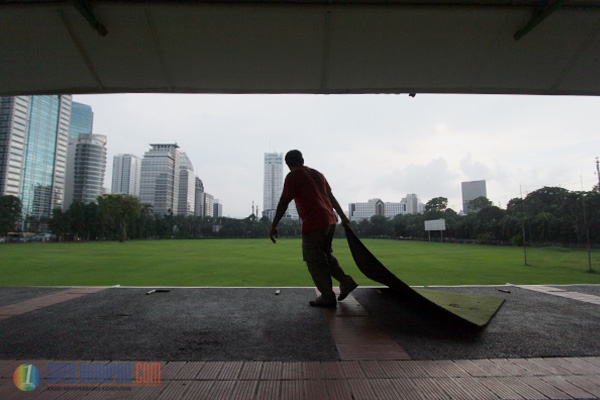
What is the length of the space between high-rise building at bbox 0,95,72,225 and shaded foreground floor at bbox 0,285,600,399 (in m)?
89.2

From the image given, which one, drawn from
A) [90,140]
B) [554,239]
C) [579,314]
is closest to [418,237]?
[554,239]

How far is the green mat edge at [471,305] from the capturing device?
269 centimetres

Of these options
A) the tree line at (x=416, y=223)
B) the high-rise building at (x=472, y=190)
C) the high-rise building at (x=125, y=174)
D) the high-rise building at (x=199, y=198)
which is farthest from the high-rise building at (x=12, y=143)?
the high-rise building at (x=472, y=190)

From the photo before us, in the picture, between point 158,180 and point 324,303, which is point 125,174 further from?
point 324,303

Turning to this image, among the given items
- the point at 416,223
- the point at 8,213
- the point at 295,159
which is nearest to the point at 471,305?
the point at 295,159

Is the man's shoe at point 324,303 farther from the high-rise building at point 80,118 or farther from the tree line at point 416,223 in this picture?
the high-rise building at point 80,118

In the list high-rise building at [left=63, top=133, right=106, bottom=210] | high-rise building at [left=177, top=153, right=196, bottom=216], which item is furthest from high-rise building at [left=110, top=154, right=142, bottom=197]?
high-rise building at [left=63, top=133, right=106, bottom=210]

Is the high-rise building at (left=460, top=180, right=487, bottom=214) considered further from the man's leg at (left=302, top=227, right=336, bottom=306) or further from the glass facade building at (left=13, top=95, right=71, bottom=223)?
the glass facade building at (left=13, top=95, right=71, bottom=223)

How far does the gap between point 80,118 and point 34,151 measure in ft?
230

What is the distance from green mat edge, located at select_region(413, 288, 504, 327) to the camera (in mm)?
2689

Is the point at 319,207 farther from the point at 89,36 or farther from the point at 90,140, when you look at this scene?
the point at 90,140

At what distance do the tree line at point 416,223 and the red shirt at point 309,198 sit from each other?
13369 mm

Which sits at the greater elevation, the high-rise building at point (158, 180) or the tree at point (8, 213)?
the high-rise building at point (158, 180)

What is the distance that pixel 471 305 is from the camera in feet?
10.7
